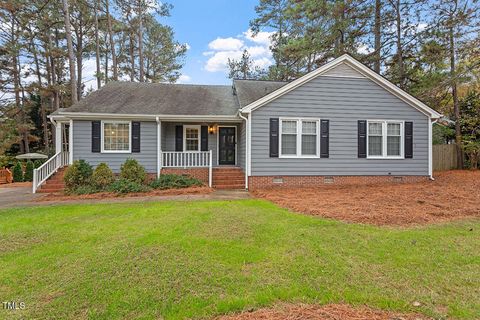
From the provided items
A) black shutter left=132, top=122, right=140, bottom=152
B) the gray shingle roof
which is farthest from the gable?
black shutter left=132, top=122, right=140, bottom=152

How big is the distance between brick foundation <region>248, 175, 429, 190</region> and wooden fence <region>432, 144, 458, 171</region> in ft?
16.2

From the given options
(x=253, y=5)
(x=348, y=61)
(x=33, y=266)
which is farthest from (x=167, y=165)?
(x=253, y=5)

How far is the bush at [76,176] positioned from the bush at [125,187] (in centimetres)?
106

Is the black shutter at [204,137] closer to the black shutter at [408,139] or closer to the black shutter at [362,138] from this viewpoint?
the black shutter at [362,138]

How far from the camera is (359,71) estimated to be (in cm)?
1090

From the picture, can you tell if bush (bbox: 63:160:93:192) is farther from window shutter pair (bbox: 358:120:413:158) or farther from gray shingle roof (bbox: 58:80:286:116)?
window shutter pair (bbox: 358:120:413:158)

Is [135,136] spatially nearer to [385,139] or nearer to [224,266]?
[224,266]

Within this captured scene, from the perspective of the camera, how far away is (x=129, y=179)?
32.4ft

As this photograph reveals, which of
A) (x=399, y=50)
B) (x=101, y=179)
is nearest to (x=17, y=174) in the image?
(x=101, y=179)

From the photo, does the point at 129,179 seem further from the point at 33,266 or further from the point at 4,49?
the point at 4,49

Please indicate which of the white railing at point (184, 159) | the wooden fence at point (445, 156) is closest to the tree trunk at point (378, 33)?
the wooden fence at point (445, 156)

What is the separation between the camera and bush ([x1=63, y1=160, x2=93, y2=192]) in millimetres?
→ 9344

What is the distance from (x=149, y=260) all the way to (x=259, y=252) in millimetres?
1548

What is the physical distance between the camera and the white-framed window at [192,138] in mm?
12578
